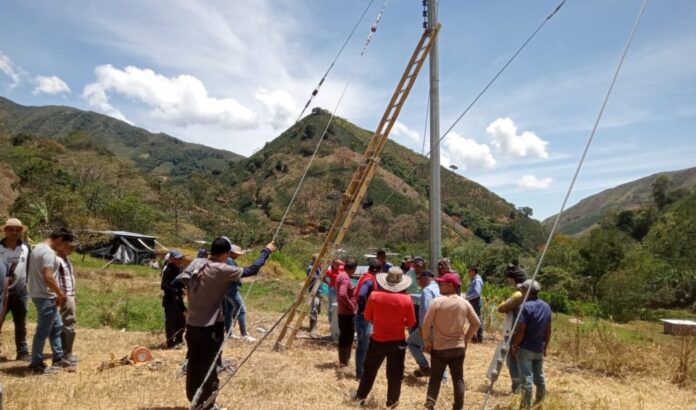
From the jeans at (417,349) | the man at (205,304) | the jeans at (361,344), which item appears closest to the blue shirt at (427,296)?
the jeans at (417,349)

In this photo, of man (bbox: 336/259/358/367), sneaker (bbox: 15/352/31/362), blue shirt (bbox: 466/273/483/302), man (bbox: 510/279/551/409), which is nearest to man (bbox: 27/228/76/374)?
sneaker (bbox: 15/352/31/362)

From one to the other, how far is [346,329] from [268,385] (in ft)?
6.12

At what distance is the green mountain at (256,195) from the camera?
1725 inches

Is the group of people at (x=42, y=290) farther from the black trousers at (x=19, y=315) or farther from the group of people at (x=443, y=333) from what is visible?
the group of people at (x=443, y=333)

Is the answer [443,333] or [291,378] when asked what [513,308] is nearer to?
[443,333]

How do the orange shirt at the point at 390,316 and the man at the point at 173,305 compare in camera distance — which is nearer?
the orange shirt at the point at 390,316

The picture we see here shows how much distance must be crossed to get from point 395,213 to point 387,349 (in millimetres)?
82323

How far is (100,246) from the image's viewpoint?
109 ft

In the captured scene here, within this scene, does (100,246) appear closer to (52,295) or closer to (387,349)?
(52,295)

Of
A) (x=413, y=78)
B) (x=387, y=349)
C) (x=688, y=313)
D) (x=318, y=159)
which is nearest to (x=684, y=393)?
(x=387, y=349)

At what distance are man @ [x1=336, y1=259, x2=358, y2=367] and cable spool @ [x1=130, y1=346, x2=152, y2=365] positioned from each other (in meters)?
3.08

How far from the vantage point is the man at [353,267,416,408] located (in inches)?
232

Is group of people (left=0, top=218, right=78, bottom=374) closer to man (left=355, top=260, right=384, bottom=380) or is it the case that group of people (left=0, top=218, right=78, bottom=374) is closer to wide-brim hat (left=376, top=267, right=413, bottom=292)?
man (left=355, top=260, right=384, bottom=380)

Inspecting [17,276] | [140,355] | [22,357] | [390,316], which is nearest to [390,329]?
[390,316]
